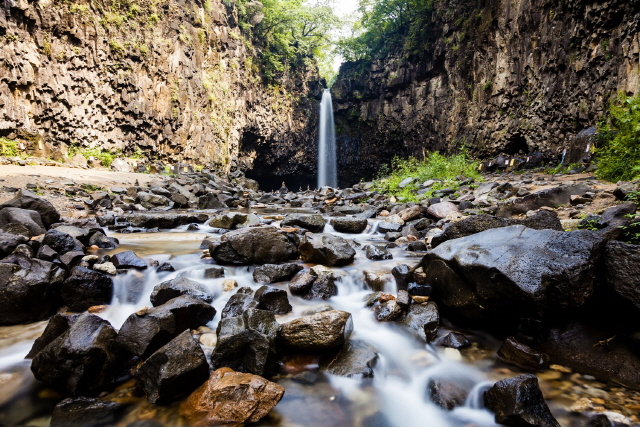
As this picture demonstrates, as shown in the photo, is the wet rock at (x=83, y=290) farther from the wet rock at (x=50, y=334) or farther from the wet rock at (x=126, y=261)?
the wet rock at (x=50, y=334)

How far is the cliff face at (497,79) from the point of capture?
29.0ft

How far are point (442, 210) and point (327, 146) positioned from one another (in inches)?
913

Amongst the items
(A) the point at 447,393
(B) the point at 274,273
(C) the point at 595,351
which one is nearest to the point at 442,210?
(B) the point at 274,273

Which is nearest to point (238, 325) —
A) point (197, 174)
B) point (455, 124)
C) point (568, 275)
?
point (568, 275)

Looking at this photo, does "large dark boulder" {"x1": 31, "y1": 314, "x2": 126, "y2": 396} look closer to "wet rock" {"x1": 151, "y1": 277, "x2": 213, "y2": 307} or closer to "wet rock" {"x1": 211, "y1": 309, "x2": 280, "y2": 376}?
"wet rock" {"x1": 211, "y1": 309, "x2": 280, "y2": 376}

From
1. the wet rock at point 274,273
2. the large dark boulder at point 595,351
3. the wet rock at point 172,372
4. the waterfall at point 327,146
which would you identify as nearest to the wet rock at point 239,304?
the wet rock at point 274,273

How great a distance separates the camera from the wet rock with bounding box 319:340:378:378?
2.33 meters

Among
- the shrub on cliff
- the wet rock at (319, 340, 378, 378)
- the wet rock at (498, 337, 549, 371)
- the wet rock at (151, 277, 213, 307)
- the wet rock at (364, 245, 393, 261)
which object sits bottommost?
the wet rock at (319, 340, 378, 378)

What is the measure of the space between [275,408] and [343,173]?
28.1m

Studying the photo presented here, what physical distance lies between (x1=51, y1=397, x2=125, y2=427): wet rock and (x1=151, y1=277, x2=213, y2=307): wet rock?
115cm

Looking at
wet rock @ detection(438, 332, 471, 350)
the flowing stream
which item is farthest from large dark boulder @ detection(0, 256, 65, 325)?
wet rock @ detection(438, 332, 471, 350)

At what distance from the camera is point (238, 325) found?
7.70 feet

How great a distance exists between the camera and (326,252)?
14.2 ft

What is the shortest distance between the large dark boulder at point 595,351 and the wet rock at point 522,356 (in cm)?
14
